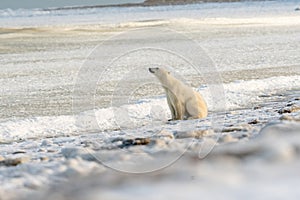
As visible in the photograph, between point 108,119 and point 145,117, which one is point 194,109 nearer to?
point 145,117

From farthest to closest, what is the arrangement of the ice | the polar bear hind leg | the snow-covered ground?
the ice → the polar bear hind leg → the snow-covered ground

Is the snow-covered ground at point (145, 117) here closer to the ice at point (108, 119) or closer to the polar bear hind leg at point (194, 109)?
the ice at point (108, 119)

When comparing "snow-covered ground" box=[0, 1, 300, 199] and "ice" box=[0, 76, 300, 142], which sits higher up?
"snow-covered ground" box=[0, 1, 300, 199]

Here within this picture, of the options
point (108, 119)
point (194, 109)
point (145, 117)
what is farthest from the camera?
point (145, 117)

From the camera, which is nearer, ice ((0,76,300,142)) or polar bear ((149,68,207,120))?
polar bear ((149,68,207,120))

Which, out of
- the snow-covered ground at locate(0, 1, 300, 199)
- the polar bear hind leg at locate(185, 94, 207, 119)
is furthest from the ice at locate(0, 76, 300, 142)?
the polar bear hind leg at locate(185, 94, 207, 119)

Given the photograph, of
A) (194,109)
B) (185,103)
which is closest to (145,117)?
(185,103)

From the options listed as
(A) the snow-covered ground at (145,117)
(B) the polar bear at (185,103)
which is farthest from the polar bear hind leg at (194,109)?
(A) the snow-covered ground at (145,117)

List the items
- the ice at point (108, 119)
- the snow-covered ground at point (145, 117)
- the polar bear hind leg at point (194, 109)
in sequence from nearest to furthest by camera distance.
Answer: the snow-covered ground at point (145, 117) < the polar bear hind leg at point (194, 109) < the ice at point (108, 119)

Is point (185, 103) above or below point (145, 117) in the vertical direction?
above

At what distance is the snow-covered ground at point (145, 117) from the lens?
2.57m

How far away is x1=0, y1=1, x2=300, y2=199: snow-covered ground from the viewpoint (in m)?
2.57

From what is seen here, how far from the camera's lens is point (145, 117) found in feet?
28.1

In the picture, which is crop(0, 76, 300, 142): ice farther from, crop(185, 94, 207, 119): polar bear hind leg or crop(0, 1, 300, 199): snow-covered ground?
crop(185, 94, 207, 119): polar bear hind leg
